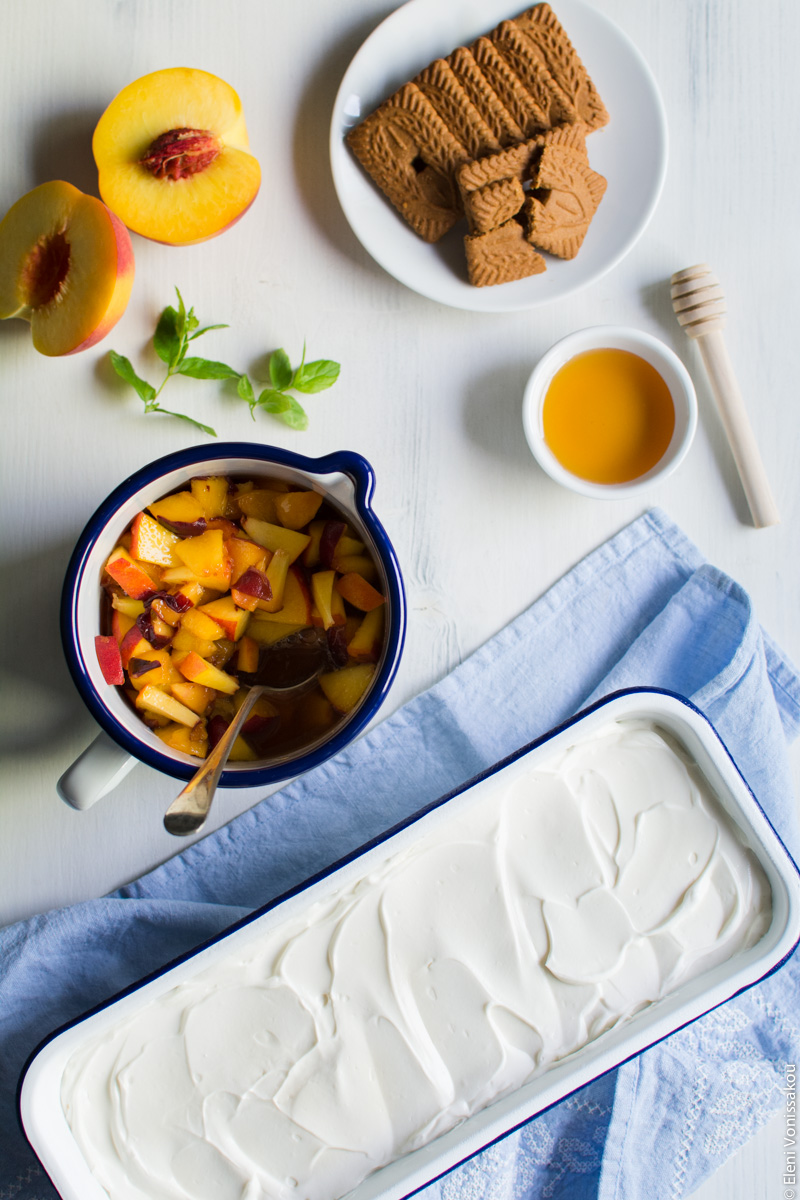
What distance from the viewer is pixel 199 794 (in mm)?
919

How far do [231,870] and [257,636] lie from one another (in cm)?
34

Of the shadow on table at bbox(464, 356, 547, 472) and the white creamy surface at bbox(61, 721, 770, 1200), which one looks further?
the shadow on table at bbox(464, 356, 547, 472)

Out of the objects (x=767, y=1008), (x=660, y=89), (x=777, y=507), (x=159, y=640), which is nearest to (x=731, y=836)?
(x=767, y=1008)

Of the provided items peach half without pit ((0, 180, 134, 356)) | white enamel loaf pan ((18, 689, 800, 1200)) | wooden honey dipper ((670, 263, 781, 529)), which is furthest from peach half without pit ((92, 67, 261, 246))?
white enamel loaf pan ((18, 689, 800, 1200))

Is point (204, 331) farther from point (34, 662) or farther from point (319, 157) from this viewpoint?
point (34, 662)

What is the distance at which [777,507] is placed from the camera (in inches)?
49.8

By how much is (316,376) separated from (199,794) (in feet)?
1.94

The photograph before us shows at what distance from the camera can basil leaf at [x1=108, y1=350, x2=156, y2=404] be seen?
1.14 meters

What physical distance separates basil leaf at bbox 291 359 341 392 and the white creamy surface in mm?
591

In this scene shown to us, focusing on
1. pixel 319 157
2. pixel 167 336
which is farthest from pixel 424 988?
pixel 319 157

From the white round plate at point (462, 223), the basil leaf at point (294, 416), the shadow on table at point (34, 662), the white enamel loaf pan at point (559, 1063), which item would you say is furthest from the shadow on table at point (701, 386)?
the shadow on table at point (34, 662)

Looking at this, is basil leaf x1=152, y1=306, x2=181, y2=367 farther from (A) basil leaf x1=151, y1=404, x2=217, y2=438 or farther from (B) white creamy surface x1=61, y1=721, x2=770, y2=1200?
(B) white creamy surface x1=61, y1=721, x2=770, y2=1200

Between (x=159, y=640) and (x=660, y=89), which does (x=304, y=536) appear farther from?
(x=660, y=89)

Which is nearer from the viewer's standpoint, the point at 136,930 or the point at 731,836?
the point at 731,836
